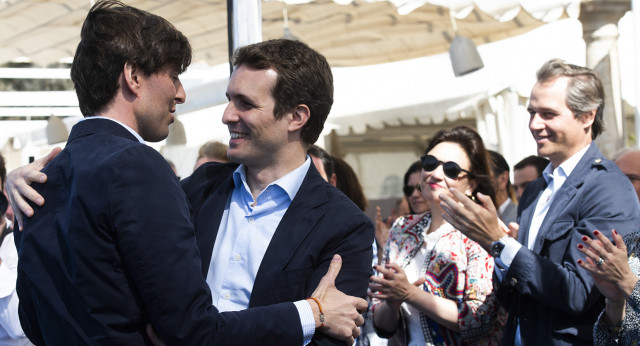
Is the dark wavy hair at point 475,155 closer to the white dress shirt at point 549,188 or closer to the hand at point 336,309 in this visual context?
the white dress shirt at point 549,188

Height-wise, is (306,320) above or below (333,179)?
above

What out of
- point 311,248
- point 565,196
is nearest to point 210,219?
point 311,248

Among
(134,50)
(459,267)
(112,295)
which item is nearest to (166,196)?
(112,295)

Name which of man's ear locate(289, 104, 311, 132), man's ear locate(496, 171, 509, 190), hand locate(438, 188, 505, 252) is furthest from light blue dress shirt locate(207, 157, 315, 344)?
man's ear locate(496, 171, 509, 190)

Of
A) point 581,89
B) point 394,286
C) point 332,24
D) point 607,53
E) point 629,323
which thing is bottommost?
point 607,53

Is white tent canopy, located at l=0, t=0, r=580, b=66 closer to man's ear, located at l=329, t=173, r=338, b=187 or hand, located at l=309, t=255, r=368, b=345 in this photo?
man's ear, located at l=329, t=173, r=338, b=187

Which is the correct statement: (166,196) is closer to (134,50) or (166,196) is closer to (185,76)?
(134,50)

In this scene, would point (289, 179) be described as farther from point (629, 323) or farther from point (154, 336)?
point (629, 323)

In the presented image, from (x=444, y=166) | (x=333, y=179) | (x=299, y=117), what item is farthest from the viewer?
(x=333, y=179)

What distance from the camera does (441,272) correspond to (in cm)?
341

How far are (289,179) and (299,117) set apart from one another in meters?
0.21

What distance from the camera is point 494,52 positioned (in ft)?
25.4

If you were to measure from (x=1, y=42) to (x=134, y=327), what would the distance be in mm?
4652

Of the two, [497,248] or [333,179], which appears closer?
[497,248]
